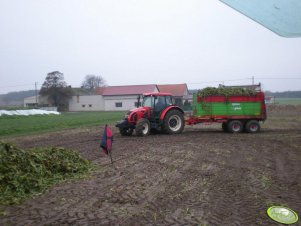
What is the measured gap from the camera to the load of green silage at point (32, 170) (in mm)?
6519

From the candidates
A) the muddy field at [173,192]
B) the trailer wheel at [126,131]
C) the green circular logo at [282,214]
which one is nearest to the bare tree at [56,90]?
the trailer wheel at [126,131]

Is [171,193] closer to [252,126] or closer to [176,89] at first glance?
[252,126]

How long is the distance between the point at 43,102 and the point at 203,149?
70.3 m

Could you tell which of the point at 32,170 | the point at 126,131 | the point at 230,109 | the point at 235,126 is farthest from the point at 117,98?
the point at 32,170

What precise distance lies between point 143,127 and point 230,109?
4571mm

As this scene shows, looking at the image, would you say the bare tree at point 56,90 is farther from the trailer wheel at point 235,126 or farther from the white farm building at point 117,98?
the trailer wheel at point 235,126

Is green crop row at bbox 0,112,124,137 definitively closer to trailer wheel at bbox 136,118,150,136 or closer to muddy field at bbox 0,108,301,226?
trailer wheel at bbox 136,118,150,136

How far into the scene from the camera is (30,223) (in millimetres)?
4969

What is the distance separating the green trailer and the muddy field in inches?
264

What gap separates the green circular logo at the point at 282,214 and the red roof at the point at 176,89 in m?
66.0

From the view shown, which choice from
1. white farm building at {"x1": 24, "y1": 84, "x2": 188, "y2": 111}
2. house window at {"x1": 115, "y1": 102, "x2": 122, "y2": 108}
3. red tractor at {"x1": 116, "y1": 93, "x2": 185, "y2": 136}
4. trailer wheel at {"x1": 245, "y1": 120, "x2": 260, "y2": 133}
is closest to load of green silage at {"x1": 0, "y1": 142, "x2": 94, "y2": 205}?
red tractor at {"x1": 116, "y1": 93, "x2": 185, "y2": 136}

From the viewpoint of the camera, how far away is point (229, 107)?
700 inches

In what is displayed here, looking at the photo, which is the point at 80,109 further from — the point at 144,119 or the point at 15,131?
the point at 144,119

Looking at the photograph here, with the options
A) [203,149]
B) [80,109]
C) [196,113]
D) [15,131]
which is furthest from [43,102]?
[203,149]
